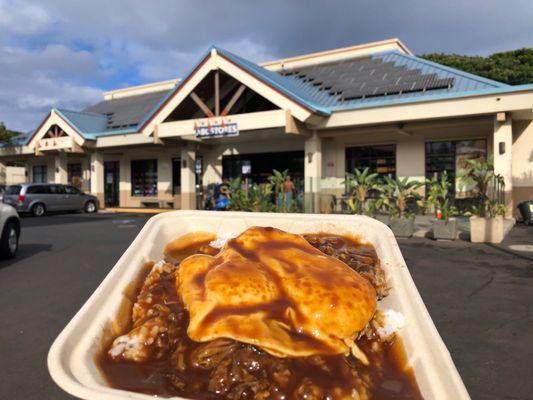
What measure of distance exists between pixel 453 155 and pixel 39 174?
27.3 meters

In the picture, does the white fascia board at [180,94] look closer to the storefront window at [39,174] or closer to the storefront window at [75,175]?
the storefront window at [75,175]

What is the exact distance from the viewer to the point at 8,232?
7.88 metres

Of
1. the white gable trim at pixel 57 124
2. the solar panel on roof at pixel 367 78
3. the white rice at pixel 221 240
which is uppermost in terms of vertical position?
the solar panel on roof at pixel 367 78

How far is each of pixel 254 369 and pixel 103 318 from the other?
70cm

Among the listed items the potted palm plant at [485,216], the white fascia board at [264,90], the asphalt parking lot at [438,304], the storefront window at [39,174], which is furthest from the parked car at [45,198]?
the potted palm plant at [485,216]

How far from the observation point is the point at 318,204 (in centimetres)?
1554

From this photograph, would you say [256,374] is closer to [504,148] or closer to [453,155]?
[504,148]

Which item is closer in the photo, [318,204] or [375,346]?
[375,346]

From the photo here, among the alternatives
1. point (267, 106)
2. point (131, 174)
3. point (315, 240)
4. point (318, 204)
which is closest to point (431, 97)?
point (318, 204)

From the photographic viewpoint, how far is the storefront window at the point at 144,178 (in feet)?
76.9

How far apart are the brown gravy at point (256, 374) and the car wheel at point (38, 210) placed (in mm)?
20262

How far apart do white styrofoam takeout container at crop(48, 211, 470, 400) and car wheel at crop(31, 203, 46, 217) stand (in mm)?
19600

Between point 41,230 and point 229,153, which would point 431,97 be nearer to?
point 229,153

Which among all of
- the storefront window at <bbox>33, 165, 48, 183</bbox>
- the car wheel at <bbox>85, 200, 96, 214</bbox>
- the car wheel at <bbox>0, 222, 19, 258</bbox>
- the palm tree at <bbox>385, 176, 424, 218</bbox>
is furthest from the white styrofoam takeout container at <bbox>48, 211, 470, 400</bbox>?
the storefront window at <bbox>33, 165, 48, 183</bbox>
